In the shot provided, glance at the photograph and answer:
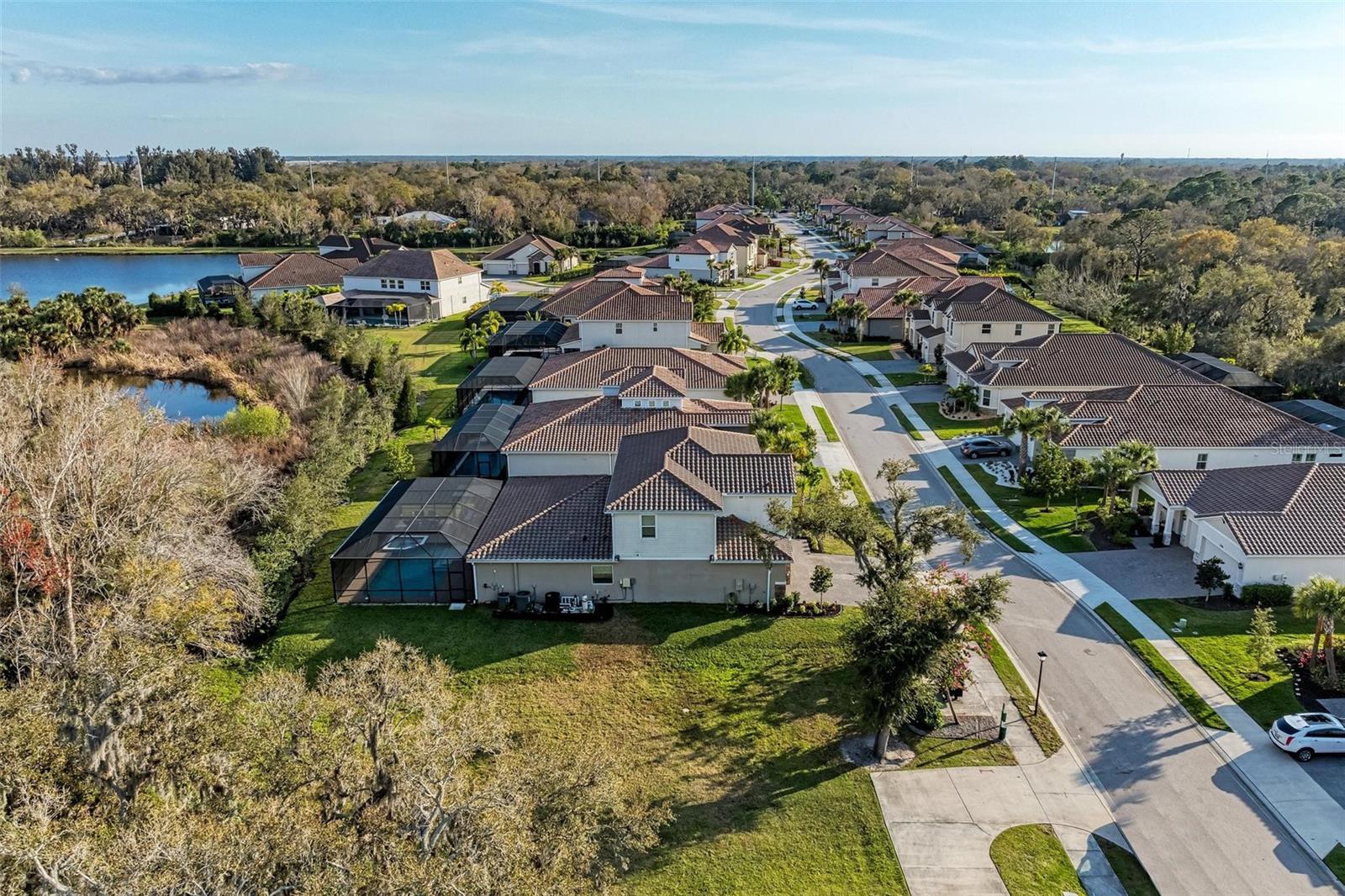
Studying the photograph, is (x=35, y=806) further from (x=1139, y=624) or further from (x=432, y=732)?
(x=1139, y=624)

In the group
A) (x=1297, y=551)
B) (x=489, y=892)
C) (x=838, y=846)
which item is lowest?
(x=838, y=846)

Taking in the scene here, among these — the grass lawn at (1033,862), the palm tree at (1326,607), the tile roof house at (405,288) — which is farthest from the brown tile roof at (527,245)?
the grass lawn at (1033,862)

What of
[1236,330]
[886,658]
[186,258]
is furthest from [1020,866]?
[186,258]

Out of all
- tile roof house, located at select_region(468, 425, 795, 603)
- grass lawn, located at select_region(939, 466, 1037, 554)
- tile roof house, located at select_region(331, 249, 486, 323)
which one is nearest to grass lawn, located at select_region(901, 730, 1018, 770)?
tile roof house, located at select_region(468, 425, 795, 603)

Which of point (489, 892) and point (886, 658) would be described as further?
point (886, 658)

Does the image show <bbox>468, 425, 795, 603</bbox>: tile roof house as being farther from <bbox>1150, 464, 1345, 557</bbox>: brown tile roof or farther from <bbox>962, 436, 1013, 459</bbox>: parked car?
<bbox>962, 436, 1013, 459</bbox>: parked car

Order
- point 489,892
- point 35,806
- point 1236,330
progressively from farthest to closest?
point 1236,330 → point 35,806 → point 489,892

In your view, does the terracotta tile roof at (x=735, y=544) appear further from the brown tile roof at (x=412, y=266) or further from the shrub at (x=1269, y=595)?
the brown tile roof at (x=412, y=266)

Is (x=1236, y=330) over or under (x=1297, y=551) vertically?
over
